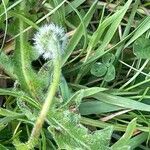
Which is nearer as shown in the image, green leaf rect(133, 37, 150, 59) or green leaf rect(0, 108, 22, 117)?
green leaf rect(0, 108, 22, 117)

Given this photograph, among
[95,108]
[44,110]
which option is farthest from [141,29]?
[44,110]

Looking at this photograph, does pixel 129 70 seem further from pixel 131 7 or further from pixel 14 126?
pixel 14 126

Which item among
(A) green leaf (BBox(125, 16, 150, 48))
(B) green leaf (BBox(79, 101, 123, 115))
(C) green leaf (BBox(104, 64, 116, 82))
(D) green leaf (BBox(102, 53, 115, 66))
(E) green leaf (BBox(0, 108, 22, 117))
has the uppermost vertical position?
(A) green leaf (BBox(125, 16, 150, 48))

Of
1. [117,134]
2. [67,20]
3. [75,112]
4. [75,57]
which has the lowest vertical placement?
[117,134]

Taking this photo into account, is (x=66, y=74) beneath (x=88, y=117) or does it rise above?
above

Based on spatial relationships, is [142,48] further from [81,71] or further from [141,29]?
[81,71]

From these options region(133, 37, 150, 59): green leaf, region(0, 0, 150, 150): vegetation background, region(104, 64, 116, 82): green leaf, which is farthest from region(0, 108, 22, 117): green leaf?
region(133, 37, 150, 59): green leaf

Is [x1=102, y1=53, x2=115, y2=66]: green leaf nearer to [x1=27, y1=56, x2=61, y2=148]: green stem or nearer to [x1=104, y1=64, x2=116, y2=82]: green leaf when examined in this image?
[x1=104, y1=64, x2=116, y2=82]: green leaf

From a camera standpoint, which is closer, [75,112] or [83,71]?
[75,112]

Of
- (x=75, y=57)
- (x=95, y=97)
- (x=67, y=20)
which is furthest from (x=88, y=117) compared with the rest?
(x=67, y=20)
